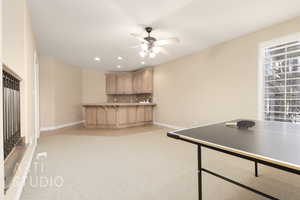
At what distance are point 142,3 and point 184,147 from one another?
2848 mm

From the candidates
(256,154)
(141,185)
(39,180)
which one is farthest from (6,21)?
(256,154)

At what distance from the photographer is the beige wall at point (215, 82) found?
3.36m

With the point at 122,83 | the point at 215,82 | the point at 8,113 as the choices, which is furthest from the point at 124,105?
the point at 8,113

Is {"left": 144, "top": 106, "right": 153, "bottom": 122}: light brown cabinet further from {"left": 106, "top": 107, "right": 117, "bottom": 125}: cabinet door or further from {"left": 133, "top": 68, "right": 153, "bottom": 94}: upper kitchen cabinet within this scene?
{"left": 106, "top": 107, "right": 117, "bottom": 125}: cabinet door

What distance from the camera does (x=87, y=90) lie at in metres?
7.04

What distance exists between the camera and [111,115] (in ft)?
18.0

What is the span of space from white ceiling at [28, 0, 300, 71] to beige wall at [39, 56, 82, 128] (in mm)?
1199

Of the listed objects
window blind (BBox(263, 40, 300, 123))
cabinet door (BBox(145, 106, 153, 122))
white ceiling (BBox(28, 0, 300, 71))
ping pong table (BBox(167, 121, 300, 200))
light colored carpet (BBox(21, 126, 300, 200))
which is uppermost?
white ceiling (BBox(28, 0, 300, 71))

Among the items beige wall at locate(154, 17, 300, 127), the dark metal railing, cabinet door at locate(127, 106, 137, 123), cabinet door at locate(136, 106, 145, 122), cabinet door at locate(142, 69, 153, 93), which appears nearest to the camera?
the dark metal railing

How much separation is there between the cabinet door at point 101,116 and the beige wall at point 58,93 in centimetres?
137

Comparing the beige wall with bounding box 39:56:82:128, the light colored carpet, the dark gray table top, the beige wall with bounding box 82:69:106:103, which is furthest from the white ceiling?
the beige wall with bounding box 82:69:106:103

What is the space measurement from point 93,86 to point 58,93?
6.11 ft

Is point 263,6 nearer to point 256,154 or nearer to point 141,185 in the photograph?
point 256,154

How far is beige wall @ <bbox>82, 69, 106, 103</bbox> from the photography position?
22.8ft
